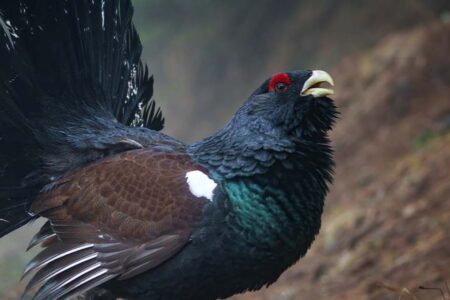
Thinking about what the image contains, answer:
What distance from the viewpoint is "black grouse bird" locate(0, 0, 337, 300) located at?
4.23 metres

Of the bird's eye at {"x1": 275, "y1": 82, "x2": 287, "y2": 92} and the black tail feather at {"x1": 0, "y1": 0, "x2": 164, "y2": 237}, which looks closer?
the bird's eye at {"x1": 275, "y1": 82, "x2": 287, "y2": 92}

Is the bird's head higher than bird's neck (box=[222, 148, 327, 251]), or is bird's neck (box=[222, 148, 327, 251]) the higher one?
the bird's head

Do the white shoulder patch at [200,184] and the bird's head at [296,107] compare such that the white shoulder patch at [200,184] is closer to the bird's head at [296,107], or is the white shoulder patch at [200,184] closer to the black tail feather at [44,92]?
the bird's head at [296,107]

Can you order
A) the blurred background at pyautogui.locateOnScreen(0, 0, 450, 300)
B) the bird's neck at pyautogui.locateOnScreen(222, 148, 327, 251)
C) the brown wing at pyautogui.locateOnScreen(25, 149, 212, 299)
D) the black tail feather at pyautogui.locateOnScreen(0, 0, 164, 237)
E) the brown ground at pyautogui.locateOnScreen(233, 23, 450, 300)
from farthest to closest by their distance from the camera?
the blurred background at pyautogui.locateOnScreen(0, 0, 450, 300)
the brown ground at pyautogui.locateOnScreen(233, 23, 450, 300)
the black tail feather at pyautogui.locateOnScreen(0, 0, 164, 237)
the brown wing at pyautogui.locateOnScreen(25, 149, 212, 299)
the bird's neck at pyautogui.locateOnScreen(222, 148, 327, 251)

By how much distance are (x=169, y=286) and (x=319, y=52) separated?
404 inches

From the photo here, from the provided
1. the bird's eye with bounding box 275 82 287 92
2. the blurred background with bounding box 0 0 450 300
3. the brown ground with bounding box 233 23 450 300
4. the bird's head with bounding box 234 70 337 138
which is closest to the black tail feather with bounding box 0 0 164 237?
the bird's head with bounding box 234 70 337 138

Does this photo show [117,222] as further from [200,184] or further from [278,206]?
[278,206]

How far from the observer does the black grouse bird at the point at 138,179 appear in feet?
13.9

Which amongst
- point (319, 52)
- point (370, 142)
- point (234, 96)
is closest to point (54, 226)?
point (370, 142)

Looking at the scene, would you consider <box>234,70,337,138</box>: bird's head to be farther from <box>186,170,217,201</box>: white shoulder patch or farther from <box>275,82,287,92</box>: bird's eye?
<box>186,170,217,201</box>: white shoulder patch

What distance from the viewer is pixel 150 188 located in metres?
4.39

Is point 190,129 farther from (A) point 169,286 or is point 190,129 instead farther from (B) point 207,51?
(A) point 169,286

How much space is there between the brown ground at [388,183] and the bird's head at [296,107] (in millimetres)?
1206

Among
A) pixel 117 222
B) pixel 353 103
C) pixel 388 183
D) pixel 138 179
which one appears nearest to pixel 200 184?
pixel 138 179
